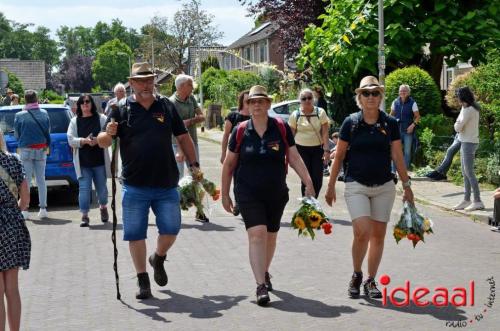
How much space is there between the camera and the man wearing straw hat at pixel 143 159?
737 cm

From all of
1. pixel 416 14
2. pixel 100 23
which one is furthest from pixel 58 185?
pixel 100 23

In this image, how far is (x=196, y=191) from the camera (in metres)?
9.12

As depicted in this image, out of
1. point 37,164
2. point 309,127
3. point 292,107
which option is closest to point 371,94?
point 309,127

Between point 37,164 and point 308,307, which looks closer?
point 308,307

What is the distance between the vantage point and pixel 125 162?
24.5 ft

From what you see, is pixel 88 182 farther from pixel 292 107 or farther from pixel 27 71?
pixel 27 71

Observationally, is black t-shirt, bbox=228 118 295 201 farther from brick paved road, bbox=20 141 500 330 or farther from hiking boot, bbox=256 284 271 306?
brick paved road, bbox=20 141 500 330

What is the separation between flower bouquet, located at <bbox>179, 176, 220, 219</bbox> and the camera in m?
9.03

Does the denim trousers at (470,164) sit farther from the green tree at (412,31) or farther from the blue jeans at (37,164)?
the green tree at (412,31)

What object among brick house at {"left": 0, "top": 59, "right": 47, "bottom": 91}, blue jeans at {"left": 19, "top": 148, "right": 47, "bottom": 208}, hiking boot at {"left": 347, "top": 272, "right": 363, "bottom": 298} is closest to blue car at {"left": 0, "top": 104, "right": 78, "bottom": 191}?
blue jeans at {"left": 19, "top": 148, "right": 47, "bottom": 208}

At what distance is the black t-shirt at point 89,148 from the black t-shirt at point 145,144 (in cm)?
452

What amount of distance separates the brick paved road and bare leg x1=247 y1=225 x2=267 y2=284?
267 millimetres

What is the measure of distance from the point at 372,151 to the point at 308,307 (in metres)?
1.42

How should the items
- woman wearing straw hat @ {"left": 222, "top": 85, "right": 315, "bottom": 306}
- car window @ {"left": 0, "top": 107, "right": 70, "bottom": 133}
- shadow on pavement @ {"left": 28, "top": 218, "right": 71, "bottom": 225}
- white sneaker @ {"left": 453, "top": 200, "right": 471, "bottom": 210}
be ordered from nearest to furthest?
woman wearing straw hat @ {"left": 222, "top": 85, "right": 315, "bottom": 306}
shadow on pavement @ {"left": 28, "top": 218, "right": 71, "bottom": 225}
white sneaker @ {"left": 453, "top": 200, "right": 471, "bottom": 210}
car window @ {"left": 0, "top": 107, "right": 70, "bottom": 133}
